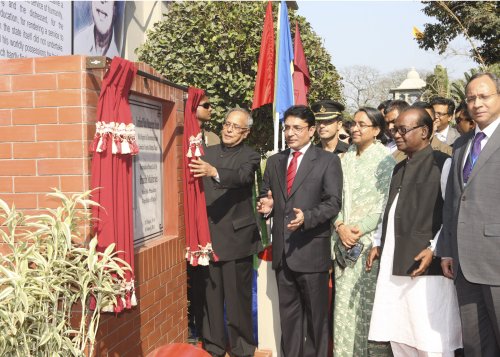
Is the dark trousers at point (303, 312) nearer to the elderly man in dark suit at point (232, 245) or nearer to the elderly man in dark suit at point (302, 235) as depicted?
the elderly man in dark suit at point (302, 235)

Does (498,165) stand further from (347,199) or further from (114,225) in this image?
(114,225)

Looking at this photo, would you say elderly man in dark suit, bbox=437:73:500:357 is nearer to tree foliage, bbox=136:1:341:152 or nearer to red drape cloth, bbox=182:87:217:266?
red drape cloth, bbox=182:87:217:266

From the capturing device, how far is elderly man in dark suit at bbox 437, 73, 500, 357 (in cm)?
272

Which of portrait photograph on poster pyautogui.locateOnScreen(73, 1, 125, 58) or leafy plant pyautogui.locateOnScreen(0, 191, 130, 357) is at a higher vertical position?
portrait photograph on poster pyautogui.locateOnScreen(73, 1, 125, 58)

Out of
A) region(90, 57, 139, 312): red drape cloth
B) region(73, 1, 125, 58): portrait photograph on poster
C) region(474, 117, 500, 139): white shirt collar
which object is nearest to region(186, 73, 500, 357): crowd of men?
region(474, 117, 500, 139): white shirt collar

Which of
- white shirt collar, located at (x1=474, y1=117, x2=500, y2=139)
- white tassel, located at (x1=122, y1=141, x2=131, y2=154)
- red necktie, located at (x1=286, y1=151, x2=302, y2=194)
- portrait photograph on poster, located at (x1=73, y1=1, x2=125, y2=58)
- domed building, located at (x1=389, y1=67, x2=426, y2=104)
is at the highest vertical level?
domed building, located at (x1=389, y1=67, x2=426, y2=104)

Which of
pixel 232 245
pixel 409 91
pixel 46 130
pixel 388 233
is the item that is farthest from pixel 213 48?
pixel 409 91

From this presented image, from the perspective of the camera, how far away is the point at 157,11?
1172 centimetres

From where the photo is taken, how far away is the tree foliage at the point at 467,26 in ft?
52.3

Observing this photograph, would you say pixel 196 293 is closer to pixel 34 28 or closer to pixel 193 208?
pixel 193 208

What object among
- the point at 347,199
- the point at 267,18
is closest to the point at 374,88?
the point at 267,18

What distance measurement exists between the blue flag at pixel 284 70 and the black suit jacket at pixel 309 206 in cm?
278

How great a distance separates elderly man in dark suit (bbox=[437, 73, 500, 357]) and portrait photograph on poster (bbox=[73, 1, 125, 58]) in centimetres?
657

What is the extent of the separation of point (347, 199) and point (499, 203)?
1486 millimetres
